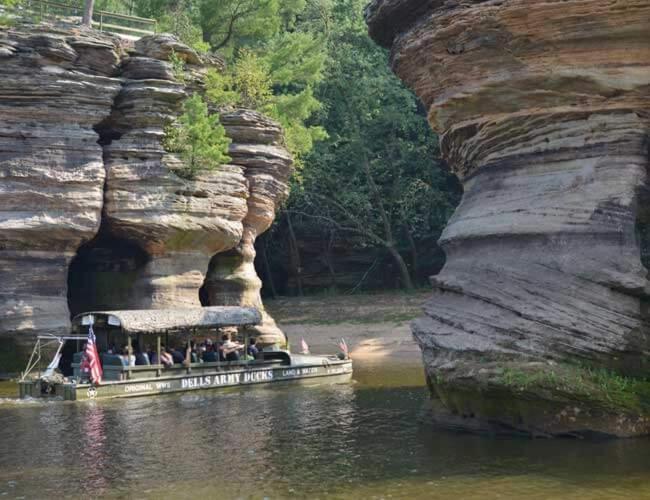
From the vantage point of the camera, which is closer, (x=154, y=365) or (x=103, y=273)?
(x=154, y=365)

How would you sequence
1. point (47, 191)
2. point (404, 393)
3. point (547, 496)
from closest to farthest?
1. point (547, 496)
2. point (404, 393)
3. point (47, 191)

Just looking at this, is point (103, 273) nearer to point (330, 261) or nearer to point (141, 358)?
point (141, 358)

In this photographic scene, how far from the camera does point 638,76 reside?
1582 cm

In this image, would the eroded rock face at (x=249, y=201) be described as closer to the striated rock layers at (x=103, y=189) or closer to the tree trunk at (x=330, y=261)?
the striated rock layers at (x=103, y=189)

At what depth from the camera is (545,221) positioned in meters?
16.2

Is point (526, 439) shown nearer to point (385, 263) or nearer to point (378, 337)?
point (378, 337)

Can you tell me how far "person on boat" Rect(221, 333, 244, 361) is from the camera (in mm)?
27922

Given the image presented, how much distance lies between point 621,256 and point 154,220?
19239 mm

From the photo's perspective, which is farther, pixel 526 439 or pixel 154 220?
pixel 154 220

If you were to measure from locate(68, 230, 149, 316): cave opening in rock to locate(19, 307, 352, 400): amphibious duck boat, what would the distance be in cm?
373

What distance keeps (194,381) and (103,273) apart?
9.51m

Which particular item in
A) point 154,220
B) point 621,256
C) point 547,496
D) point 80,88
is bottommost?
point 547,496

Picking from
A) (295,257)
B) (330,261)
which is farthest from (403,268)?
(295,257)

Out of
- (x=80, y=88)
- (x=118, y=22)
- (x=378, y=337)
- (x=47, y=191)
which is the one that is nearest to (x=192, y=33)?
(x=118, y=22)
